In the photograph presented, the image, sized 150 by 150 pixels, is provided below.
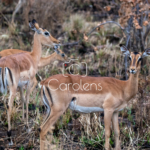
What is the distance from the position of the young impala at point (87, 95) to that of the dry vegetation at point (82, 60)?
0.38m

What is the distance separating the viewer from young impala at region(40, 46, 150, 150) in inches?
172

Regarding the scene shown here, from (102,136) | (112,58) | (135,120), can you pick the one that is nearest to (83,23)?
(112,58)

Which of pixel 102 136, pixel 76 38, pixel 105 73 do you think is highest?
pixel 76 38

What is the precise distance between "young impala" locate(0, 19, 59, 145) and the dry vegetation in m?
0.49

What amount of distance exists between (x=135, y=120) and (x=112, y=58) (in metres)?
2.85

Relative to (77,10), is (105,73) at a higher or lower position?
lower

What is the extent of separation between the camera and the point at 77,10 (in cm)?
1212

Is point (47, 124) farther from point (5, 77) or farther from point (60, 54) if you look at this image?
point (60, 54)

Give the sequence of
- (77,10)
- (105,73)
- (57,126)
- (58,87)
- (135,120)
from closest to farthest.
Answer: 1. (58,87)
2. (57,126)
3. (135,120)
4. (105,73)
5. (77,10)

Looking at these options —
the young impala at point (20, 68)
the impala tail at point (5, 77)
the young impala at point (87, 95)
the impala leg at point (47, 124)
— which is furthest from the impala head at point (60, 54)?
the impala leg at point (47, 124)

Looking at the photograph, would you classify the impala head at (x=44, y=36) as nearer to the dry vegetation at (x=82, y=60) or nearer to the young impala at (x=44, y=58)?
the young impala at (x=44, y=58)

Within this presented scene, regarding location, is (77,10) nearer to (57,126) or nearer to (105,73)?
(105,73)

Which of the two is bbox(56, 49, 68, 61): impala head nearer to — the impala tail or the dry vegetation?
the dry vegetation

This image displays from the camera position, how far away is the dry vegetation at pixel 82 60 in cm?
485
